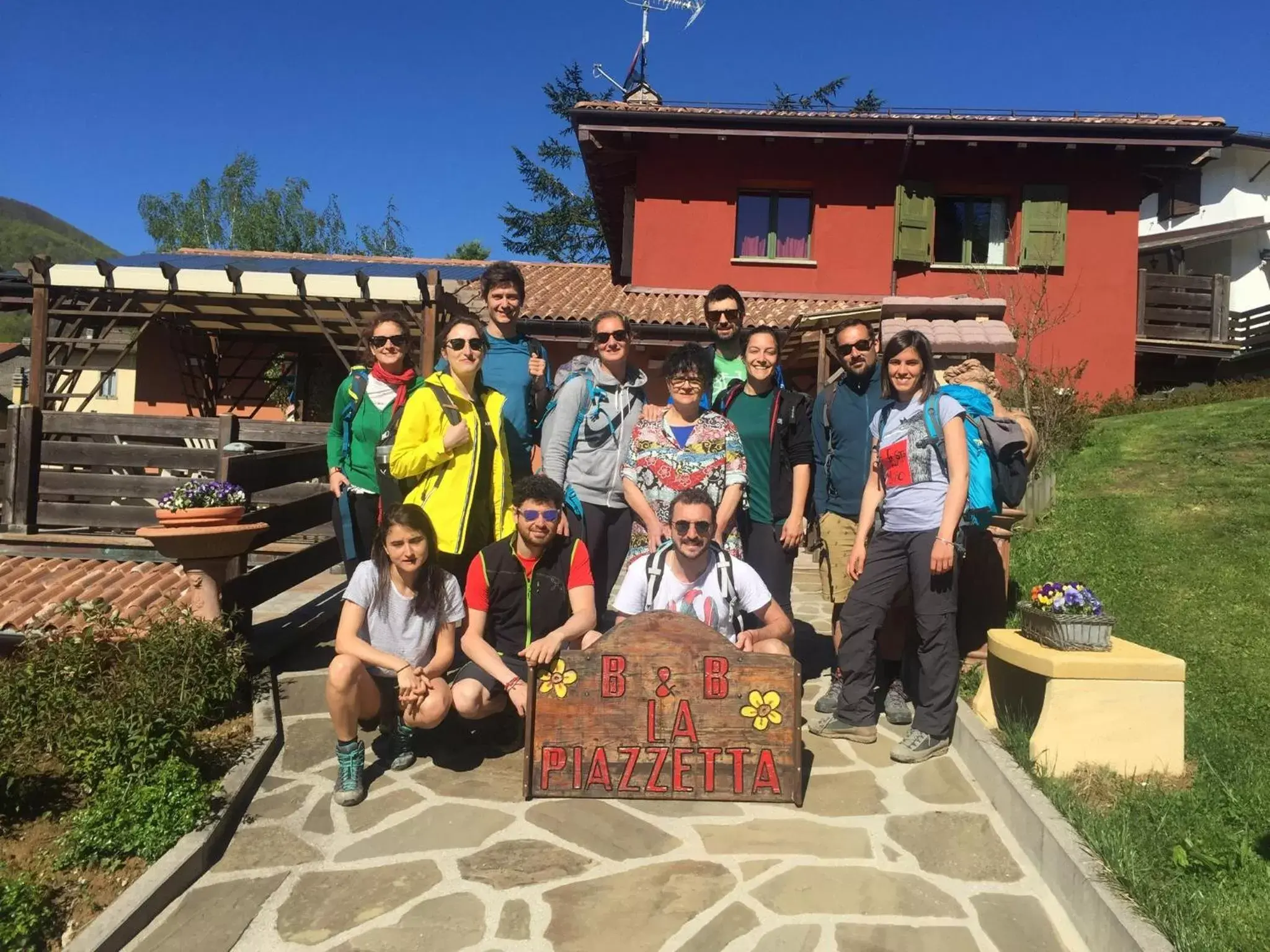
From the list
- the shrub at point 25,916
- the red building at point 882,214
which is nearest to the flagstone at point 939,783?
the shrub at point 25,916

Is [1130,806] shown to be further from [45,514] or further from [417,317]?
[417,317]

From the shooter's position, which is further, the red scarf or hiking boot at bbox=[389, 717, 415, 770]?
the red scarf

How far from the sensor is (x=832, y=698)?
4445mm

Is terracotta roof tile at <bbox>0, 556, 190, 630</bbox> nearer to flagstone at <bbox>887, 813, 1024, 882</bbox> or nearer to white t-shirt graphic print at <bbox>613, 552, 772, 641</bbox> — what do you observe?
white t-shirt graphic print at <bbox>613, 552, 772, 641</bbox>

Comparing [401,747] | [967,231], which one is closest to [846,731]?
[401,747]

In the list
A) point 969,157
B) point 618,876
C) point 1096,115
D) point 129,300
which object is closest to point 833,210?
point 969,157

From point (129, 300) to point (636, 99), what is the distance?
10.2 metres

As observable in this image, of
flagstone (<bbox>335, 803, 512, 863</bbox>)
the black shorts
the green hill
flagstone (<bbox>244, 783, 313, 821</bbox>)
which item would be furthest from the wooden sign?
the green hill

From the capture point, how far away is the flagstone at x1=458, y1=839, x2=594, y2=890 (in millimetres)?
2879

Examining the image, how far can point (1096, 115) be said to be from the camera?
1370cm

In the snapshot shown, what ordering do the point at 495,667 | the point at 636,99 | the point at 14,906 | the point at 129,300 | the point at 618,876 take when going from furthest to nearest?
the point at 636,99, the point at 129,300, the point at 495,667, the point at 618,876, the point at 14,906

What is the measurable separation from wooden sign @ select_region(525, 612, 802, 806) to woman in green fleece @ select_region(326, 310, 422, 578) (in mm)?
1651

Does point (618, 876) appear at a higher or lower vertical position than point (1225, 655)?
lower

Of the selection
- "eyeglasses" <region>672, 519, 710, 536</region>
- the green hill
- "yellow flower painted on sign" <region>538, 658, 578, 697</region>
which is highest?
the green hill
